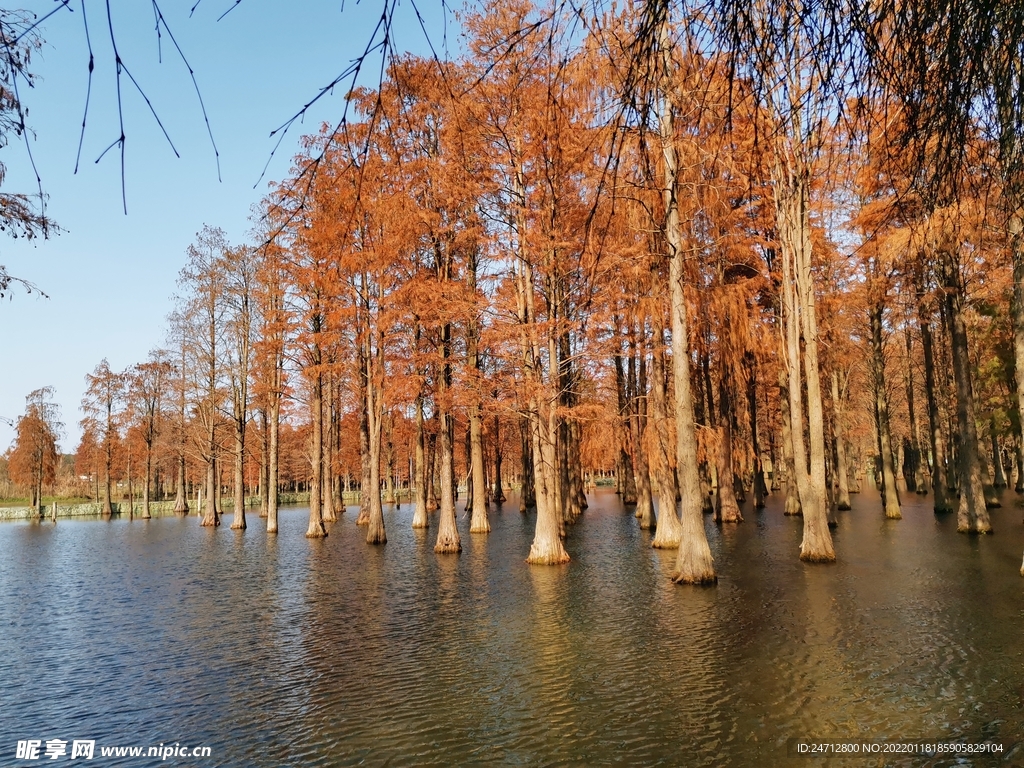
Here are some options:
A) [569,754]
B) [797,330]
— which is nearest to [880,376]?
[797,330]

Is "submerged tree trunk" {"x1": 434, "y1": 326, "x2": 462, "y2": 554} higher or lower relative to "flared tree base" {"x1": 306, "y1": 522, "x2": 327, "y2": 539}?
higher

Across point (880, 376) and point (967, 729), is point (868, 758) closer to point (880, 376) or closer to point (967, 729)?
point (967, 729)

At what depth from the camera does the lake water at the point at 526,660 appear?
5977mm

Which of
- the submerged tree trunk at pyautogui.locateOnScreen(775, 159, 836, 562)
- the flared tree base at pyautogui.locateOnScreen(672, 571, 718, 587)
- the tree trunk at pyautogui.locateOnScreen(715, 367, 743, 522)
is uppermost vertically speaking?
the submerged tree trunk at pyautogui.locateOnScreen(775, 159, 836, 562)

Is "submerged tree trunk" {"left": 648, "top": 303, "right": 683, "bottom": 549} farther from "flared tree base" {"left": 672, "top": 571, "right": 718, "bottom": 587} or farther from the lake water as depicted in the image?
"flared tree base" {"left": 672, "top": 571, "right": 718, "bottom": 587}

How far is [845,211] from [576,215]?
1172cm

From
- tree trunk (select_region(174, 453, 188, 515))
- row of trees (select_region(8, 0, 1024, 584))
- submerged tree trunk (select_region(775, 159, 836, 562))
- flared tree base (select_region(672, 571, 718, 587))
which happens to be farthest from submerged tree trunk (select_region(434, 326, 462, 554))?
tree trunk (select_region(174, 453, 188, 515))

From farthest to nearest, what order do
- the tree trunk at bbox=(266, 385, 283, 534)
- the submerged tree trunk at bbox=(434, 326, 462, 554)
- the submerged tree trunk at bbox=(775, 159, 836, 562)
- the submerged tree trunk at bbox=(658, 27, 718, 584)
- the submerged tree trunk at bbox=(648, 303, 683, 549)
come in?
the tree trunk at bbox=(266, 385, 283, 534), the submerged tree trunk at bbox=(434, 326, 462, 554), the submerged tree trunk at bbox=(648, 303, 683, 549), the submerged tree trunk at bbox=(775, 159, 836, 562), the submerged tree trunk at bbox=(658, 27, 718, 584)

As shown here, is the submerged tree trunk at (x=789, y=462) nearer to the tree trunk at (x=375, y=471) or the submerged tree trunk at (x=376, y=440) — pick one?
the submerged tree trunk at (x=376, y=440)

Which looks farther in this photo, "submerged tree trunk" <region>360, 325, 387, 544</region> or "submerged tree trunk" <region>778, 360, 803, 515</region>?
"submerged tree trunk" <region>778, 360, 803, 515</region>

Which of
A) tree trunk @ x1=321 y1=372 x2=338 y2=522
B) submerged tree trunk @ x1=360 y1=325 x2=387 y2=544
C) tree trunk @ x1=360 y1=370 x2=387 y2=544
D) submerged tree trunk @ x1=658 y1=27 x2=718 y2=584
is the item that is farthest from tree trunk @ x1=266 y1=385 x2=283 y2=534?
submerged tree trunk @ x1=658 y1=27 x2=718 y2=584

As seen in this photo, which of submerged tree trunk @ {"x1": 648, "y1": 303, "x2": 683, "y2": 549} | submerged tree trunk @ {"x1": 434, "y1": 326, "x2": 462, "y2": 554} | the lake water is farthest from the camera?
submerged tree trunk @ {"x1": 434, "y1": 326, "x2": 462, "y2": 554}

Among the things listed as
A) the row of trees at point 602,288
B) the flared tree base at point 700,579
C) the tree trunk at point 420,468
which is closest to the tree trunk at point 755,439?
the row of trees at point 602,288

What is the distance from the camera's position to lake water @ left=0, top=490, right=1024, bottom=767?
598 centimetres
